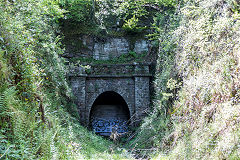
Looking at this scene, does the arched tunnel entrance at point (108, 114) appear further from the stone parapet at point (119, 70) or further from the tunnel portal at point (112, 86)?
the stone parapet at point (119, 70)

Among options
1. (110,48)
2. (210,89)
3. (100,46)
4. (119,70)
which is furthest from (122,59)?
(210,89)

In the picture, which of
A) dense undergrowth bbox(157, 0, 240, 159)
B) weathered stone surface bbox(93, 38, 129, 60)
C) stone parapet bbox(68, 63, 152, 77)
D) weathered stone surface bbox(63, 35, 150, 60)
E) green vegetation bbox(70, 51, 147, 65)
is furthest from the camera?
weathered stone surface bbox(93, 38, 129, 60)

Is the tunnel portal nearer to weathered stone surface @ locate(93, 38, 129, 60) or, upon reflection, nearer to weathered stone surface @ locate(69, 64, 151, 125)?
weathered stone surface @ locate(69, 64, 151, 125)

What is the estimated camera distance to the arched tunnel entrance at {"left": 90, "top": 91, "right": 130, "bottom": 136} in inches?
435

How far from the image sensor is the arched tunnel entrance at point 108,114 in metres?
11.1

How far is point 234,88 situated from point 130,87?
A: 697 cm

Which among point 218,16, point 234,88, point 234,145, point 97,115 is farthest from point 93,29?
point 234,145

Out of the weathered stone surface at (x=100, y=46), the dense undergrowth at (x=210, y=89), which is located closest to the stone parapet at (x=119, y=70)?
the weathered stone surface at (x=100, y=46)

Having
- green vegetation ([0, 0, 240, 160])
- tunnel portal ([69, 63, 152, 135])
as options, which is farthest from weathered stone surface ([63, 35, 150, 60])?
green vegetation ([0, 0, 240, 160])

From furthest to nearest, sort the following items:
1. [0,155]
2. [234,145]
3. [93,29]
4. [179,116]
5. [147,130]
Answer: [93,29] → [147,130] → [179,116] → [234,145] → [0,155]

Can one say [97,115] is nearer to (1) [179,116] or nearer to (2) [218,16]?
(1) [179,116]

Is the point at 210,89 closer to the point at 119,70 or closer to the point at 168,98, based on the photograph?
the point at 168,98

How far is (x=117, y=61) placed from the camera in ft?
36.5

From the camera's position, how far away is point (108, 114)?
11.9 metres
